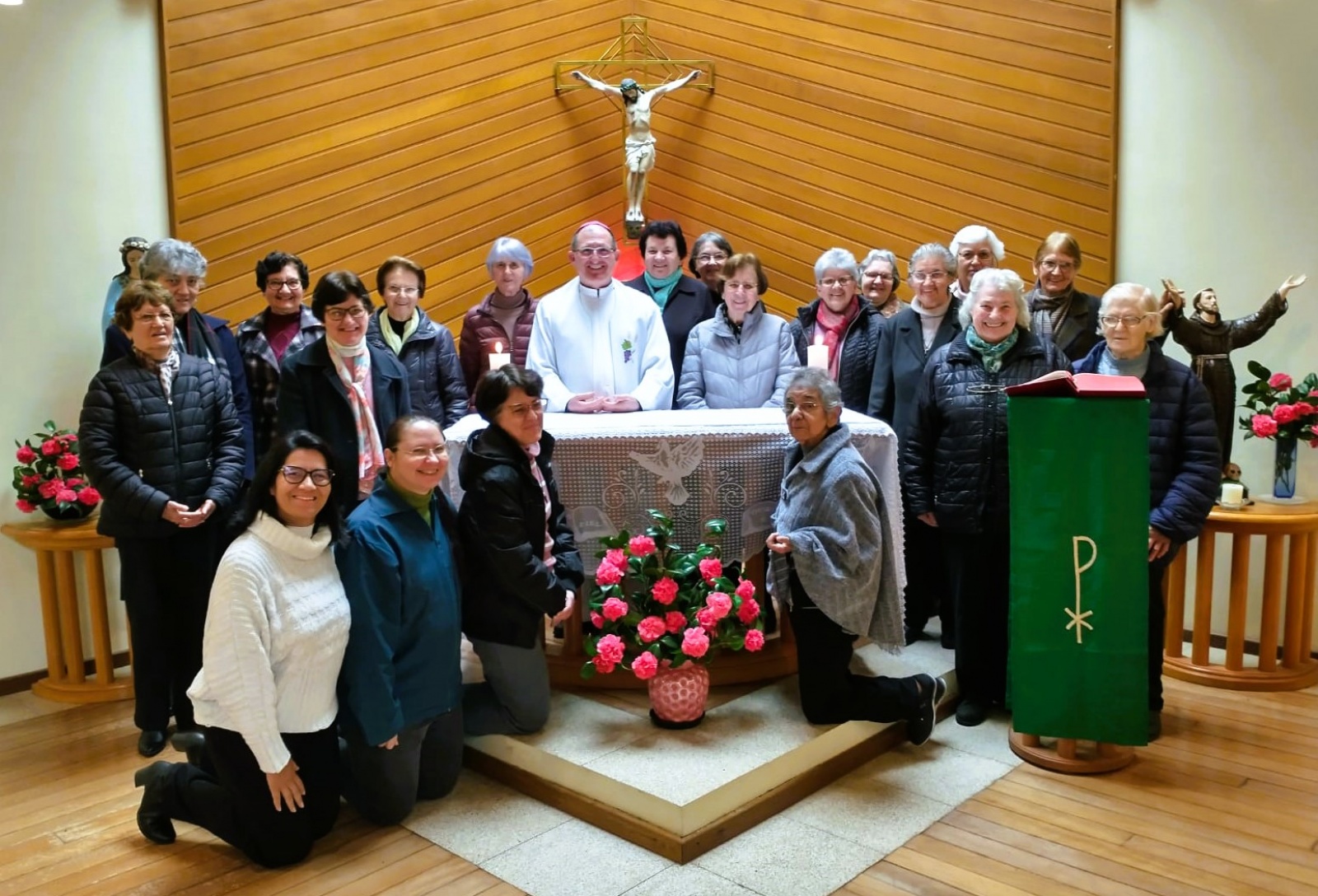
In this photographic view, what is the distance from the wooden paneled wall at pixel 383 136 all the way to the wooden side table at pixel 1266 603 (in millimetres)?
3917

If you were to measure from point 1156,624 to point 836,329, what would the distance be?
1.59 m

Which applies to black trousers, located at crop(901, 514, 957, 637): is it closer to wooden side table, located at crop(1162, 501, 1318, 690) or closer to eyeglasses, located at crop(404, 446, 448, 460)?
wooden side table, located at crop(1162, 501, 1318, 690)

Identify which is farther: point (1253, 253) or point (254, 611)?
point (1253, 253)

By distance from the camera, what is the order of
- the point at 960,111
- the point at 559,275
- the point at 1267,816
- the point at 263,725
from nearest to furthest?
the point at 263,725
the point at 1267,816
the point at 960,111
the point at 559,275

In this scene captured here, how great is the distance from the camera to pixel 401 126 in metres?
5.74

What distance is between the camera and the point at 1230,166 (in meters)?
4.39

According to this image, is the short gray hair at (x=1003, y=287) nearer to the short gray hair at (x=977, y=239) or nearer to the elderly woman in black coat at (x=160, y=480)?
the short gray hair at (x=977, y=239)

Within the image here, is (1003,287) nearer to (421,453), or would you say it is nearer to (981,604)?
(981,604)

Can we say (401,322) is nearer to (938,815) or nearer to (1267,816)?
(938,815)

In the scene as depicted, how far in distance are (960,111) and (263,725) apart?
439 cm

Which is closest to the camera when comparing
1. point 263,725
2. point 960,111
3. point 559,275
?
point 263,725

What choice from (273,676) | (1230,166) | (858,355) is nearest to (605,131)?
(858,355)

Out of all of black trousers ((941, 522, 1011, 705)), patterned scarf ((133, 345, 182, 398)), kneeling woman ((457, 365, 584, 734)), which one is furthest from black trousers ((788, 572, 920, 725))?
patterned scarf ((133, 345, 182, 398))

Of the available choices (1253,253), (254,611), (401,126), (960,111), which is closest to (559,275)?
(401,126)
